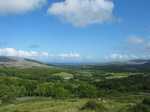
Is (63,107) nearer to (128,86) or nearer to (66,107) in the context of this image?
(66,107)

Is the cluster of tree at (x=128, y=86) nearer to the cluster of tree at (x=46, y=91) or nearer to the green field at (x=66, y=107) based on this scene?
the cluster of tree at (x=46, y=91)

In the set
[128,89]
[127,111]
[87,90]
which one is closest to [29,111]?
[127,111]

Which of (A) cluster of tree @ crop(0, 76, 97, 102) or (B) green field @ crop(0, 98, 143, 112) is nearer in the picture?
(B) green field @ crop(0, 98, 143, 112)

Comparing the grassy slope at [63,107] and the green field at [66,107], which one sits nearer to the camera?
the green field at [66,107]

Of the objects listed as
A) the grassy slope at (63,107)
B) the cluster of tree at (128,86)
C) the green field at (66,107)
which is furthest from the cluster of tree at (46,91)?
the green field at (66,107)

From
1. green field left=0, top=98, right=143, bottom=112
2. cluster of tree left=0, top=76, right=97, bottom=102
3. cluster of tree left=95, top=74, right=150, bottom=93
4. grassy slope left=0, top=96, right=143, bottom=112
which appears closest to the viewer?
green field left=0, top=98, right=143, bottom=112

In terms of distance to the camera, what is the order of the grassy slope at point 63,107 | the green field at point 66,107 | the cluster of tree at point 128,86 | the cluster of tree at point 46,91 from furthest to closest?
the cluster of tree at point 128,86, the cluster of tree at point 46,91, the grassy slope at point 63,107, the green field at point 66,107

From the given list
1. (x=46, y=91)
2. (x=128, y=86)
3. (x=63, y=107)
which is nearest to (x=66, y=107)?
(x=63, y=107)

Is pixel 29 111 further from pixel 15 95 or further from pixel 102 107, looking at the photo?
pixel 15 95

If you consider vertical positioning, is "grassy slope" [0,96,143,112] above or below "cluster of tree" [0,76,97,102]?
above

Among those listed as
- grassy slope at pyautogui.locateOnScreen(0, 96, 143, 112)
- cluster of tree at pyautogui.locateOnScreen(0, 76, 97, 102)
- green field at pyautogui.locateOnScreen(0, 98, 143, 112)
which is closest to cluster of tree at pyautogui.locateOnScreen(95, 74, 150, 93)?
cluster of tree at pyautogui.locateOnScreen(0, 76, 97, 102)

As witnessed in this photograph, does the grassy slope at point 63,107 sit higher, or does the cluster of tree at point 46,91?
the grassy slope at point 63,107

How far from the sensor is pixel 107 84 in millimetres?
154750

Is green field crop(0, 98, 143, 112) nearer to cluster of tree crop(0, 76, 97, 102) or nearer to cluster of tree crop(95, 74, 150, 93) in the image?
cluster of tree crop(0, 76, 97, 102)
